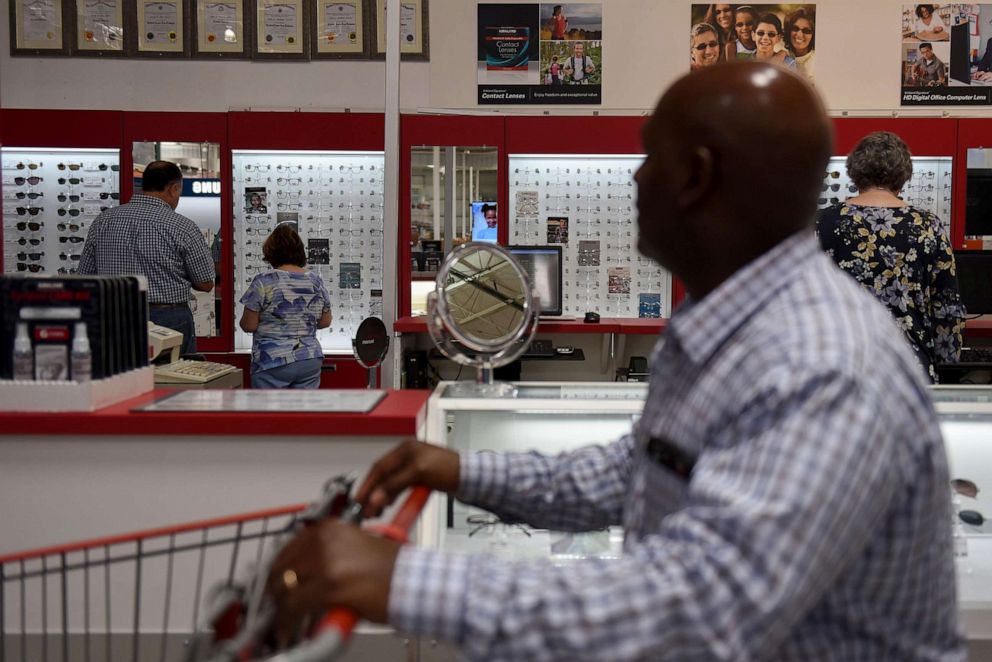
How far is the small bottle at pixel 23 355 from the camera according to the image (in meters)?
2.46

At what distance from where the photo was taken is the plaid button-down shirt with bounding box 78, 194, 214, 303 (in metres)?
5.94

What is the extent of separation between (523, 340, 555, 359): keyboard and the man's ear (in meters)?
4.92

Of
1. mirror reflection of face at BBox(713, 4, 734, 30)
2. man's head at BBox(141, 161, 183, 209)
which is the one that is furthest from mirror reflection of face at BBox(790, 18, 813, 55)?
man's head at BBox(141, 161, 183, 209)

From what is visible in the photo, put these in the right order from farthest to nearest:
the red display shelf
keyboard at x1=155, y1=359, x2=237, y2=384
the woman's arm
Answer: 1. the woman's arm
2. keyboard at x1=155, y1=359, x2=237, y2=384
3. the red display shelf

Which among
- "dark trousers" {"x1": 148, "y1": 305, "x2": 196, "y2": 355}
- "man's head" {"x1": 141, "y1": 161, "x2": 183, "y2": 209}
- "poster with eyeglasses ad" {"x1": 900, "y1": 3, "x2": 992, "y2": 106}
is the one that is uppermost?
"poster with eyeglasses ad" {"x1": 900, "y1": 3, "x2": 992, "y2": 106}

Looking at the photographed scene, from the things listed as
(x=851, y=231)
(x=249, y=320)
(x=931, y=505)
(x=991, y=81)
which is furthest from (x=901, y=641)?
(x=991, y=81)

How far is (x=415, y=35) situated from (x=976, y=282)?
16.4 feet

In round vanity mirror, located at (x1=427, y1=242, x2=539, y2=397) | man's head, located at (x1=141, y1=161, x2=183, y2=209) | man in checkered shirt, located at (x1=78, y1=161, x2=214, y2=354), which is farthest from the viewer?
man's head, located at (x1=141, y1=161, x2=183, y2=209)

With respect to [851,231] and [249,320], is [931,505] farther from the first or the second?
[249,320]

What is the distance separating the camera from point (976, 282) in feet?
20.6

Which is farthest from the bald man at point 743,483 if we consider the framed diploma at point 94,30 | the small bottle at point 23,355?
the framed diploma at point 94,30

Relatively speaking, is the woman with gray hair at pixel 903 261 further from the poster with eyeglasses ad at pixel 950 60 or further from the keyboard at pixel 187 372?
the poster with eyeglasses ad at pixel 950 60

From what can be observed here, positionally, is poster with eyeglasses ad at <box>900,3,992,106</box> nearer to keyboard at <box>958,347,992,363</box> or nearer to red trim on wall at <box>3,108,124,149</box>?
keyboard at <box>958,347,992,363</box>

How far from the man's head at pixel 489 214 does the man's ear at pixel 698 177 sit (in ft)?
22.1
